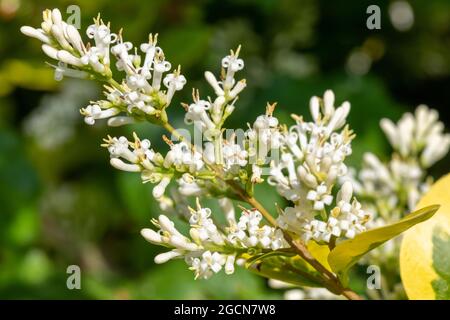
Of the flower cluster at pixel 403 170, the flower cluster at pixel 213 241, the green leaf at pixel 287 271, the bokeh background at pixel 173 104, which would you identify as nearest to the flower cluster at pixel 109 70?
the flower cluster at pixel 213 241

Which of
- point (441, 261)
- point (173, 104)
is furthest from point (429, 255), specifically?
Result: point (173, 104)

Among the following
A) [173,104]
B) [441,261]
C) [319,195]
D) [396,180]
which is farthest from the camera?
[173,104]

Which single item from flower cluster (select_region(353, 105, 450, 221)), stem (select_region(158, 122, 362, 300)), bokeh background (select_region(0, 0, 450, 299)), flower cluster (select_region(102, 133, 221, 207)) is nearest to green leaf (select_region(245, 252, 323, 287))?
stem (select_region(158, 122, 362, 300))

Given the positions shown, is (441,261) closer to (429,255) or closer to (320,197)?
(429,255)

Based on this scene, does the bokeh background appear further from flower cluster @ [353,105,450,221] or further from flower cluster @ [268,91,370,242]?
flower cluster @ [268,91,370,242]

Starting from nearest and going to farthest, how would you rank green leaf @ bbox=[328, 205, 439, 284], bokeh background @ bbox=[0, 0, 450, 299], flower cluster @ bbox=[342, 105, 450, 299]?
green leaf @ bbox=[328, 205, 439, 284]
flower cluster @ bbox=[342, 105, 450, 299]
bokeh background @ bbox=[0, 0, 450, 299]

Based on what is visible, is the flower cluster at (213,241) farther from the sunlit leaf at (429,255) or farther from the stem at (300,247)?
the sunlit leaf at (429,255)
